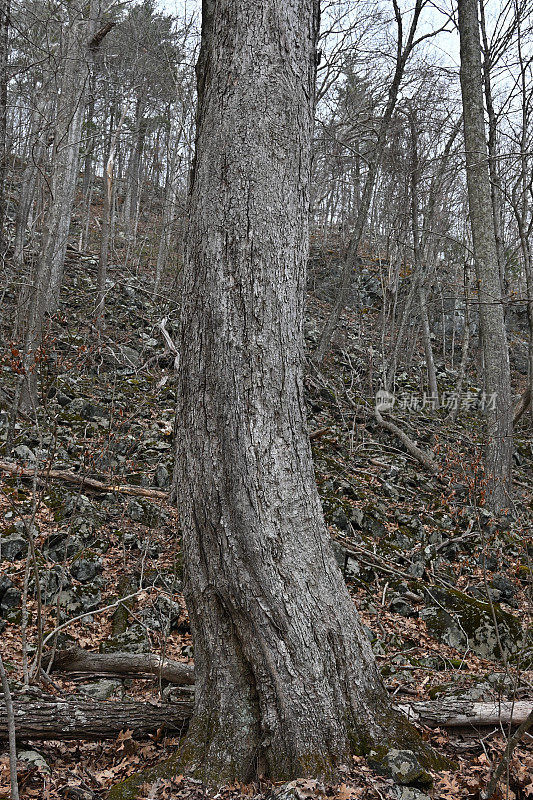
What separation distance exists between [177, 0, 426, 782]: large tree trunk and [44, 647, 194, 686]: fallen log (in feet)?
3.25

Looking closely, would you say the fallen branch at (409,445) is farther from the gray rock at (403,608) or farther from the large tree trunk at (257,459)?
the large tree trunk at (257,459)

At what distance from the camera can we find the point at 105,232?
10.6 metres

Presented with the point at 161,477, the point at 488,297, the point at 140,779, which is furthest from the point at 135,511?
the point at 488,297

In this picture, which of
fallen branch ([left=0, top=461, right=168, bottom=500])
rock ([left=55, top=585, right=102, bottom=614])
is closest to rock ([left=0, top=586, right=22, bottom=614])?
rock ([left=55, top=585, right=102, bottom=614])

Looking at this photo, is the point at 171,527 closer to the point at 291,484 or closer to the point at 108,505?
the point at 108,505

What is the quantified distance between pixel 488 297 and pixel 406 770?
21.0ft

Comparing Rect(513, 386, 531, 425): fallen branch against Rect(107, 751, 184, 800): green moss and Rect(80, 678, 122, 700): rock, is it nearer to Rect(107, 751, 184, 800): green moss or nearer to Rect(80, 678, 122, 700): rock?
Rect(80, 678, 122, 700): rock

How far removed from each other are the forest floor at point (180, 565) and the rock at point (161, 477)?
0.05 meters

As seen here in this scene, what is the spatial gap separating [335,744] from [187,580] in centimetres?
95

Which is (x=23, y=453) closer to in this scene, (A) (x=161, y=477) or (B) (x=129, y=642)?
(A) (x=161, y=477)

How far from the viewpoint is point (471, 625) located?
451cm

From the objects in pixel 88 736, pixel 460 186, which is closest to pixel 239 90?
pixel 88 736

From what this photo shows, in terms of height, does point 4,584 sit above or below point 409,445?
below

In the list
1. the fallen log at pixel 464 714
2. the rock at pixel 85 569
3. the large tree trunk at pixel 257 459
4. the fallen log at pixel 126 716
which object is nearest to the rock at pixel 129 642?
the rock at pixel 85 569
